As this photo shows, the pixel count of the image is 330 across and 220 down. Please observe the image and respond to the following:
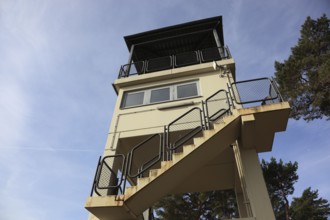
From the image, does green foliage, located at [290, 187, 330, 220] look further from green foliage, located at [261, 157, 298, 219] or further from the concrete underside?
the concrete underside

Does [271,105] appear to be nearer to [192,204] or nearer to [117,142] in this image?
[117,142]

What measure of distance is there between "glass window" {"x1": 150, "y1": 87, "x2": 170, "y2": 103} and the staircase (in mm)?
2485

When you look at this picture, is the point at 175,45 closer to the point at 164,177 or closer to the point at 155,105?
the point at 155,105

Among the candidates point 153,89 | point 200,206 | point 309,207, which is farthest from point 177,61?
point 309,207

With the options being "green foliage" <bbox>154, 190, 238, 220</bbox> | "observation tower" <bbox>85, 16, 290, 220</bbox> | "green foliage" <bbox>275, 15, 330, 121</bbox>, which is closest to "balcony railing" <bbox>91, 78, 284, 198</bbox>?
"observation tower" <bbox>85, 16, 290, 220</bbox>

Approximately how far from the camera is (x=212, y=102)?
704 centimetres

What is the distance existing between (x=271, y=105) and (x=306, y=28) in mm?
15446

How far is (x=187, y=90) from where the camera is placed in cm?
806

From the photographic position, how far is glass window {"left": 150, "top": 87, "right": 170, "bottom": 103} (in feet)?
26.3

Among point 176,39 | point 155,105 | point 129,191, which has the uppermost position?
point 176,39

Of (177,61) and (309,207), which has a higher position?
(177,61)

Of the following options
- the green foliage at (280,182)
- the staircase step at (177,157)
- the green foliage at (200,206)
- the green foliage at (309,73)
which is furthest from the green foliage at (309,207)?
the staircase step at (177,157)

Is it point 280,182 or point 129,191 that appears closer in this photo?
point 129,191

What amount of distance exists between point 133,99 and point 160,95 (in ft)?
3.62
